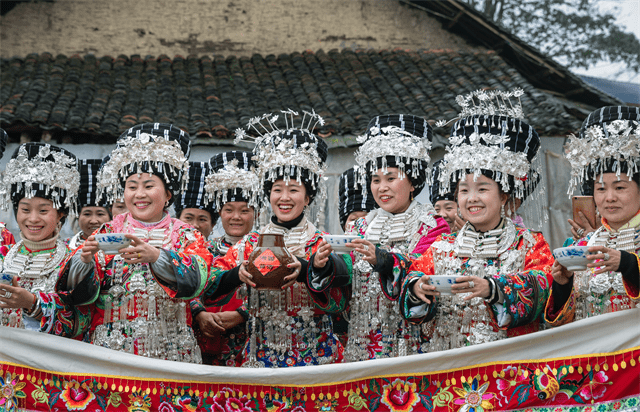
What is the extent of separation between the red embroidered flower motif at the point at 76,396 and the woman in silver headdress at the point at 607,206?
100 inches

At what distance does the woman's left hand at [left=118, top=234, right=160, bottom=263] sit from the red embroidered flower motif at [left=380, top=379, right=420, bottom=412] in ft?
4.83

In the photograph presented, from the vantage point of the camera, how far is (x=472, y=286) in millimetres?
3635

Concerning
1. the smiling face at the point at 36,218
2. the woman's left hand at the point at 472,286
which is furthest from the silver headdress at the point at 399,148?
the smiling face at the point at 36,218

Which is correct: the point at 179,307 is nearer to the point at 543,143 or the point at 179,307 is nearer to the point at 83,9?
the point at 543,143

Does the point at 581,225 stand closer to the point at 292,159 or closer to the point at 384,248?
the point at 384,248

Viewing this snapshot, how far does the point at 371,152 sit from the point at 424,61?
400 inches

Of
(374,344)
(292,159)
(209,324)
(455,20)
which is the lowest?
(374,344)

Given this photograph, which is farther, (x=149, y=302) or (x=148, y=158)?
(x=148, y=158)

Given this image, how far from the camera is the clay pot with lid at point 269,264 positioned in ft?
13.0

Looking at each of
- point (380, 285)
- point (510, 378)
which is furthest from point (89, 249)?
point (510, 378)

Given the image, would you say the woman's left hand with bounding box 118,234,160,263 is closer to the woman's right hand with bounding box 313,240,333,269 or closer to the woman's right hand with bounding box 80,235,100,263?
the woman's right hand with bounding box 80,235,100,263

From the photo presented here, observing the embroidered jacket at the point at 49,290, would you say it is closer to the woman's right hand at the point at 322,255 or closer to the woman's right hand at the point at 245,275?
the woman's right hand at the point at 245,275

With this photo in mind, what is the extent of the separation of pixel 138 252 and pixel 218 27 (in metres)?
12.9

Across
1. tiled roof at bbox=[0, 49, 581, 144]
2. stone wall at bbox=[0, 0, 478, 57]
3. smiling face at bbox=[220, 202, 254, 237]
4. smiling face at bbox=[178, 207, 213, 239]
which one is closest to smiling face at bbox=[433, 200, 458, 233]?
smiling face at bbox=[220, 202, 254, 237]
